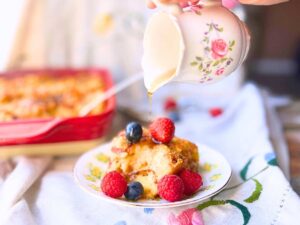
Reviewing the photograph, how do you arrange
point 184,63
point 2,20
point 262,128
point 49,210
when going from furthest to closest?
point 2,20
point 262,128
point 49,210
point 184,63

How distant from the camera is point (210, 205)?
741mm

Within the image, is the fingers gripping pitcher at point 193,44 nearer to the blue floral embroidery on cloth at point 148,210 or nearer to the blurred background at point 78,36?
the blue floral embroidery on cloth at point 148,210

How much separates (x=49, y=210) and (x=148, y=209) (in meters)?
0.16

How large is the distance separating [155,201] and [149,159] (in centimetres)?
8

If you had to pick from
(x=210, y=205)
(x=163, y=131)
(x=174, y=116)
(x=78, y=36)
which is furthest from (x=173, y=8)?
(x=78, y=36)

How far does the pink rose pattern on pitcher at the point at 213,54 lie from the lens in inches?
25.8

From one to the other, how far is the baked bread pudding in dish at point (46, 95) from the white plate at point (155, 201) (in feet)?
0.51

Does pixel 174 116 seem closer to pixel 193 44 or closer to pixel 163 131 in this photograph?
pixel 163 131

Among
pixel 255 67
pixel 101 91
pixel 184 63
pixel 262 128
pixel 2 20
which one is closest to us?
pixel 184 63

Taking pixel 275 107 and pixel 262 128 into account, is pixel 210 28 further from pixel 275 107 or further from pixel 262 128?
pixel 275 107

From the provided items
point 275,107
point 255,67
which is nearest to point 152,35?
point 275,107

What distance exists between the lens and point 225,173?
0.79 meters

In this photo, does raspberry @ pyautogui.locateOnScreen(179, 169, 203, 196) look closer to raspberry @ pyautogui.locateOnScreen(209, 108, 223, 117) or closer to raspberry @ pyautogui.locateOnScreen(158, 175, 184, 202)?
raspberry @ pyautogui.locateOnScreen(158, 175, 184, 202)

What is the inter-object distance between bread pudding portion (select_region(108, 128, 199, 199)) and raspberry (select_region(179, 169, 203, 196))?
2 cm
